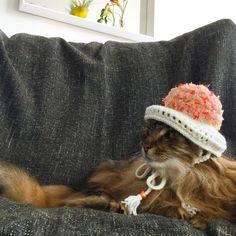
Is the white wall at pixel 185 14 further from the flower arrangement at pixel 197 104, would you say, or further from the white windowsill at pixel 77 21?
the flower arrangement at pixel 197 104

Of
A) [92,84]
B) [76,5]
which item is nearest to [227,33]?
[92,84]

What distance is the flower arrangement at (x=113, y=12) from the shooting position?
1846mm

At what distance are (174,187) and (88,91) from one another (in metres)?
0.51

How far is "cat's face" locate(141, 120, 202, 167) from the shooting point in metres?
0.86

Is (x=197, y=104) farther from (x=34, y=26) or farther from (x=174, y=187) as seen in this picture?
(x=34, y=26)

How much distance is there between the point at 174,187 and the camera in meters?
0.89

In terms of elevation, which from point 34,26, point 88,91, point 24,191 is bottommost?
point 24,191

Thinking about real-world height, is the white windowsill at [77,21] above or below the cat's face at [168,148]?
above

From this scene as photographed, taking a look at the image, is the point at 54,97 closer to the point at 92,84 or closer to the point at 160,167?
the point at 92,84

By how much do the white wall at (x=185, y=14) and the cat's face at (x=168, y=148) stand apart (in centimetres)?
116

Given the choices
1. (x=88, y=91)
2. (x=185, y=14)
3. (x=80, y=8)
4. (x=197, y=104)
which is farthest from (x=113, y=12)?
(x=197, y=104)

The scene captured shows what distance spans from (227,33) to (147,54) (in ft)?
0.88

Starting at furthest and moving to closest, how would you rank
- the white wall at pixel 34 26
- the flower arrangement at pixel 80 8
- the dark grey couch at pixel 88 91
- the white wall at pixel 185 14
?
the white wall at pixel 185 14 < the flower arrangement at pixel 80 8 < the white wall at pixel 34 26 < the dark grey couch at pixel 88 91

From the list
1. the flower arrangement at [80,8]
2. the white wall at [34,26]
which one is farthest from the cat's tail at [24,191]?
the flower arrangement at [80,8]
